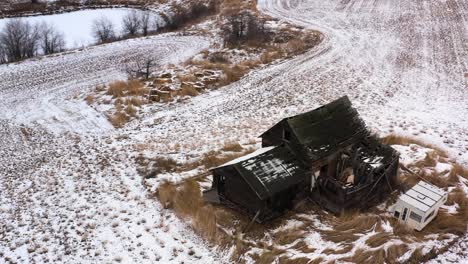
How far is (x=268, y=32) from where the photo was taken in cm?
3719

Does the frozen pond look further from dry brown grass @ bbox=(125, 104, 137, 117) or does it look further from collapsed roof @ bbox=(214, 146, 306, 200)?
collapsed roof @ bbox=(214, 146, 306, 200)

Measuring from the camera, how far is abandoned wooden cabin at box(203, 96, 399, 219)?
45.8 feet

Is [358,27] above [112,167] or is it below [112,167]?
above

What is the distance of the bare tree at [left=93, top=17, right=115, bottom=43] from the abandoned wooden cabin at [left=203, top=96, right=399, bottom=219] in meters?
32.5

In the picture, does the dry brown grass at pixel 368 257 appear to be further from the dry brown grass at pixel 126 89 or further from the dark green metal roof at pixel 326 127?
the dry brown grass at pixel 126 89

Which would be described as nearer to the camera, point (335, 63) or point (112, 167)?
point (112, 167)

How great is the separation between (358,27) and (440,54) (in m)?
9.14

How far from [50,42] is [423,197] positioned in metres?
38.7

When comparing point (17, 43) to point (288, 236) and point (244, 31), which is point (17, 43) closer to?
point (244, 31)

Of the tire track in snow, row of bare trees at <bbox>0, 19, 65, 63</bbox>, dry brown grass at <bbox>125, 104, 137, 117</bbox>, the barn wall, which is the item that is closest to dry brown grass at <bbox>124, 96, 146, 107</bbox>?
dry brown grass at <bbox>125, 104, 137, 117</bbox>

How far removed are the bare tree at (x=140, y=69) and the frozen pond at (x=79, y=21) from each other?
1367cm

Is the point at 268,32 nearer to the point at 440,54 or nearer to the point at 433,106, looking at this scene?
the point at 440,54

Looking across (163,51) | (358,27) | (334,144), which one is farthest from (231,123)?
(358,27)

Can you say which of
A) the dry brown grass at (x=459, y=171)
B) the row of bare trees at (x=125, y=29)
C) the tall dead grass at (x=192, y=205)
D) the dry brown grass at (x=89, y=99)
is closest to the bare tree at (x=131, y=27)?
the row of bare trees at (x=125, y=29)
